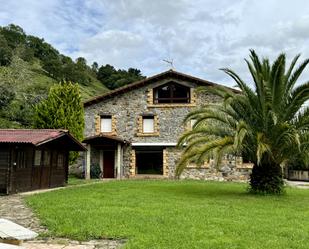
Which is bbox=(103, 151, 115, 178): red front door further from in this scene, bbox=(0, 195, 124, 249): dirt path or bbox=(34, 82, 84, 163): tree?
bbox=(0, 195, 124, 249): dirt path

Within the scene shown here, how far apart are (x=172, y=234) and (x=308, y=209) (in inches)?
232

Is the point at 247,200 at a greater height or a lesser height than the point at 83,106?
lesser

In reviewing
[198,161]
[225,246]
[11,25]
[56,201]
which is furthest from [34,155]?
[11,25]

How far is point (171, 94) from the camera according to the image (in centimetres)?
2853

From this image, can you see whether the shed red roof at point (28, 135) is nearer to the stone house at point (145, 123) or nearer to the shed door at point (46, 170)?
the shed door at point (46, 170)

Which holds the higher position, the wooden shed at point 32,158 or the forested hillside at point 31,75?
the forested hillside at point 31,75

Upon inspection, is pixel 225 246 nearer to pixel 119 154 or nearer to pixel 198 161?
pixel 198 161

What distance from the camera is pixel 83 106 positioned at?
94.6 ft

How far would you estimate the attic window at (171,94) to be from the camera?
28469 mm

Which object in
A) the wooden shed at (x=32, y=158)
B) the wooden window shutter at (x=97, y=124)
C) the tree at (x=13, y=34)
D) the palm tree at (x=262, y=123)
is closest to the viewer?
the palm tree at (x=262, y=123)

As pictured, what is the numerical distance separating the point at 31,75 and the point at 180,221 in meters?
54.8

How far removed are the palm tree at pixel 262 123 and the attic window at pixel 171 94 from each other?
12.3m

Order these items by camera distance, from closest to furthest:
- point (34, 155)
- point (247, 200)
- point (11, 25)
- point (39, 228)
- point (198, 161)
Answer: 1. point (39, 228)
2. point (247, 200)
3. point (198, 161)
4. point (34, 155)
5. point (11, 25)

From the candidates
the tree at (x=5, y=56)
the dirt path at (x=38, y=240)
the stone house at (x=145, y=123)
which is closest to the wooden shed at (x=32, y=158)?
the dirt path at (x=38, y=240)
